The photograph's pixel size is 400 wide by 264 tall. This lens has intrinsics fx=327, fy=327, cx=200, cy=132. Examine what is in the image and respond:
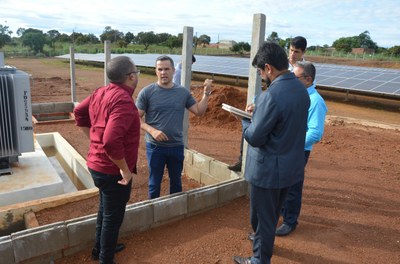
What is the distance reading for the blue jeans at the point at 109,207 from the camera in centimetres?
246

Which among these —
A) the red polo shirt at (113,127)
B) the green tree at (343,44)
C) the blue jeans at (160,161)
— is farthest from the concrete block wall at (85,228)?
the green tree at (343,44)

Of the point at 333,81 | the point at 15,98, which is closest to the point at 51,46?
the point at 333,81

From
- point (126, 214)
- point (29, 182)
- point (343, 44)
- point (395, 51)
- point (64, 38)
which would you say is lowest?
point (29, 182)

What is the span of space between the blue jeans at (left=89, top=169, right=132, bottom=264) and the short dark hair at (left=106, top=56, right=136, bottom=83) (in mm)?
718

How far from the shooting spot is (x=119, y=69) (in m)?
2.38

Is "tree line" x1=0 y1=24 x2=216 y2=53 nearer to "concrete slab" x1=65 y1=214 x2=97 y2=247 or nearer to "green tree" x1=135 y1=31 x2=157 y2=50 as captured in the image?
"green tree" x1=135 y1=31 x2=157 y2=50

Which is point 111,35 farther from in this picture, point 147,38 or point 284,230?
point 284,230

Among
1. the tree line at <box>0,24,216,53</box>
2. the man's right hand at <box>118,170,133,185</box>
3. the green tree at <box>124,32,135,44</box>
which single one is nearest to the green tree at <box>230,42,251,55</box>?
the tree line at <box>0,24,216,53</box>

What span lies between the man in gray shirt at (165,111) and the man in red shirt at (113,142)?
86 cm

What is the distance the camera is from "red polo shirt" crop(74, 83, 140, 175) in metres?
2.23

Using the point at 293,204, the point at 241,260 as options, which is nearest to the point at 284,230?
the point at 293,204

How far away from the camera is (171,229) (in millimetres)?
3443

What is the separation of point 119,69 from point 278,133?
1237 mm

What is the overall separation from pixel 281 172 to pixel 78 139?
5.59 meters
